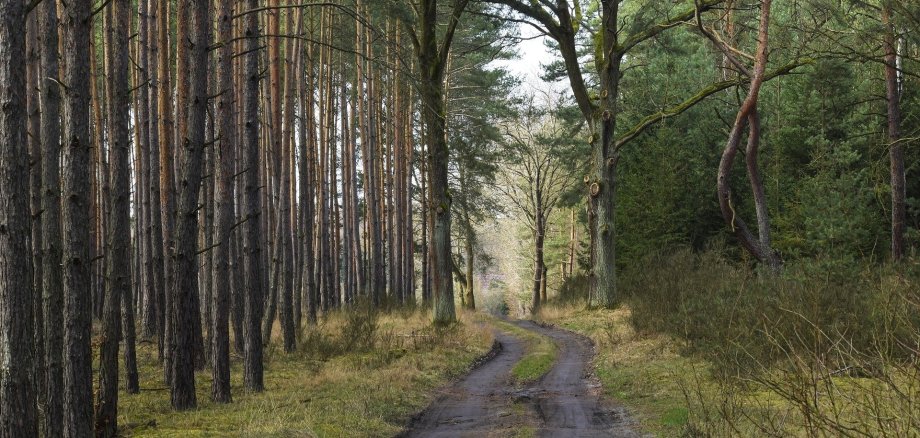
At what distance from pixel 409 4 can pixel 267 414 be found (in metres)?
15.7

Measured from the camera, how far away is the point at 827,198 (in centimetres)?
1939

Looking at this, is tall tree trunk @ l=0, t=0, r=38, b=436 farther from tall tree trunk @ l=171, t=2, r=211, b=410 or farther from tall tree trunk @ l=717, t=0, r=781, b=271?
tall tree trunk @ l=717, t=0, r=781, b=271

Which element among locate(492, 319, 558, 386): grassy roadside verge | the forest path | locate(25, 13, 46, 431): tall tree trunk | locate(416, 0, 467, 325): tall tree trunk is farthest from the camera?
locate(416, 0, 467, 325): tall tree trunk

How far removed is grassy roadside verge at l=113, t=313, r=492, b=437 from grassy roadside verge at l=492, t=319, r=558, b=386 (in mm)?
1148

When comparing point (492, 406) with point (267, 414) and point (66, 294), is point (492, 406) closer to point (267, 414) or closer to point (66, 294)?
point (267, 414)

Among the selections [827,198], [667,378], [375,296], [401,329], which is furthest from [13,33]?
[375,296]

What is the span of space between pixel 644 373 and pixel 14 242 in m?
9.33

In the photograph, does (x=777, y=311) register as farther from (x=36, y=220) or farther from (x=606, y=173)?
(x=606, y=173)

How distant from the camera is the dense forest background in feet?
26.1

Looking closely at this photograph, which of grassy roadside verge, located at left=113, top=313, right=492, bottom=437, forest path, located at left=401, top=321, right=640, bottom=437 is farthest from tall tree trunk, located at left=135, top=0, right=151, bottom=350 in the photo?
forest path, located at left=401, top=321, right=640, bottom=437

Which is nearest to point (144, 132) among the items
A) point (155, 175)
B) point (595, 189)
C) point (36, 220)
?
point (155, 175)

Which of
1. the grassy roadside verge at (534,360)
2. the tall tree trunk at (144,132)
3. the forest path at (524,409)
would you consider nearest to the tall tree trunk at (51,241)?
the tall tree trunk at (144,132)

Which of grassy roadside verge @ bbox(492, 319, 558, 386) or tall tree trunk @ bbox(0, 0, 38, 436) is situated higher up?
tall tree trunk @ bbox(0, 0, 38, 436)

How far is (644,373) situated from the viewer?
→ 12.6 meters
